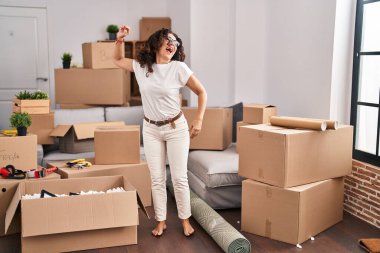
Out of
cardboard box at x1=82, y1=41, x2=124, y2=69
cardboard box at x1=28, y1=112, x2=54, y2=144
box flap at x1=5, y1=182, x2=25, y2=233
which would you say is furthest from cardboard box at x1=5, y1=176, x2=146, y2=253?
cardboard box at x1=82, y1=41, x2=124, y2=69

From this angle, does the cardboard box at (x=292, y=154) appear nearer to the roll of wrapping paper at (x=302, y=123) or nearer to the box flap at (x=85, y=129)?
the roll of wrapping paper at (x=302, y=123)

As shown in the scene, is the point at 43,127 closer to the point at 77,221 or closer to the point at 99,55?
the point at 99,55

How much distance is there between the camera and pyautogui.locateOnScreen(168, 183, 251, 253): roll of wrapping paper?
256 centimetres

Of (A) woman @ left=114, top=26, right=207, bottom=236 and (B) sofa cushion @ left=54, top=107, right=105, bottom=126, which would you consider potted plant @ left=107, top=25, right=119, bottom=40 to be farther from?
(A) woman @ left=114, top=26, right=207, bottom=236

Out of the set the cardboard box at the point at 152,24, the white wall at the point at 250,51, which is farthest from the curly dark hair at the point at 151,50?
the cardboard box at the point at 152,24

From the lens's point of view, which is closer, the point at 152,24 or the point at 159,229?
the point at 159,229

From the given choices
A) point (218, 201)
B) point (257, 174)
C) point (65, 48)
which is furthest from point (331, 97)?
point (65, 48)

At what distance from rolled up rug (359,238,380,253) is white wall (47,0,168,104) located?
13.6ft

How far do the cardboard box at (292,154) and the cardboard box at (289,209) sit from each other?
2.6 inches

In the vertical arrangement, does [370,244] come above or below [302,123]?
below

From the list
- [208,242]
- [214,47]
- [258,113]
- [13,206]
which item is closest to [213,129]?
[258,113]

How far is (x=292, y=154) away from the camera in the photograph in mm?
2713

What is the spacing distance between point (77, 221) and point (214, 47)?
9.39 ft

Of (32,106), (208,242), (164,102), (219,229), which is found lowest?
(208,242)
